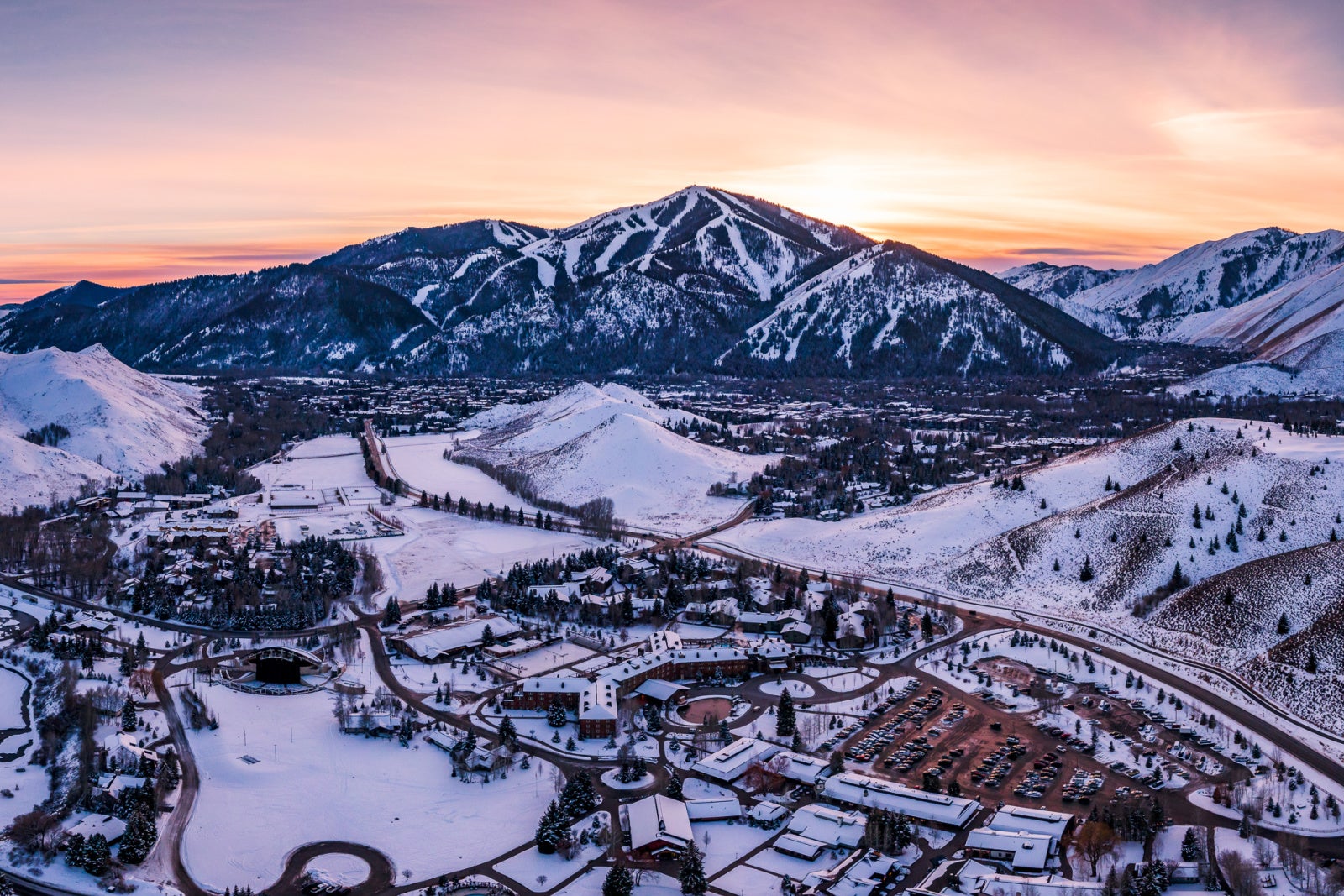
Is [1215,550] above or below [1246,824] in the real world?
above

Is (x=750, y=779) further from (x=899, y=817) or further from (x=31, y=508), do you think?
(x=31, y=508)

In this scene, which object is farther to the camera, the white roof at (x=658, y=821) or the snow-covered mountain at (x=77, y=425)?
the snow-covered mountain at (x=77, y=425)

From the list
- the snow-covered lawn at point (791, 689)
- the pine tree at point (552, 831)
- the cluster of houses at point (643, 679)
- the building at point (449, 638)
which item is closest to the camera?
the pine tree at point (552, 831)

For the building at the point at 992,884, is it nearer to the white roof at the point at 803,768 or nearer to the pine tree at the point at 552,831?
the white roof at the point at 803,768

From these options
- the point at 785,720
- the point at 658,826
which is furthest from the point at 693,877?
the point at 785,720

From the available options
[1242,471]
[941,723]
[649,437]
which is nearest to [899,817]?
[941,723]

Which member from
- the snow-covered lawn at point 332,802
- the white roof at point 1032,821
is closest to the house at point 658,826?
the snow-covered lawn at point 332,802

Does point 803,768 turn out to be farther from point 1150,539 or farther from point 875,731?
point 1150,539
